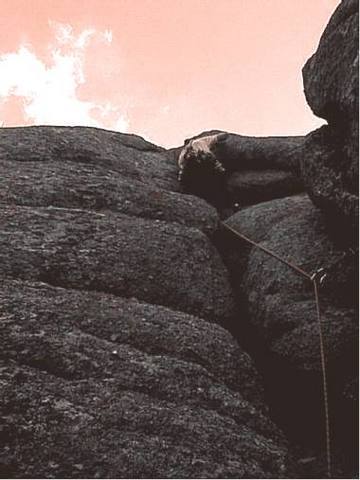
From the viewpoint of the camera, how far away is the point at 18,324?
7.96 meters

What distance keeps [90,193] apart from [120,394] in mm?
6719

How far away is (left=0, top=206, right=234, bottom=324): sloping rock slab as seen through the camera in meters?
9.88

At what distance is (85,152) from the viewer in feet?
49.9

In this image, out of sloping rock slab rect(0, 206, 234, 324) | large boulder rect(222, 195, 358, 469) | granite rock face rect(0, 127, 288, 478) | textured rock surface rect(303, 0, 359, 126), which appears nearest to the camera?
granite rock face rect(0, 127, 288, 478)

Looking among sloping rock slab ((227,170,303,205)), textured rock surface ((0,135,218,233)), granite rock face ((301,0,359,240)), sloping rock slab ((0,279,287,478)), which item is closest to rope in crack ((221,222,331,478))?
sloping rock slab ((0,279,287,478))

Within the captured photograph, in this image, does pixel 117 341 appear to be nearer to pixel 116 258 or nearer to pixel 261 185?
pixel 116 258

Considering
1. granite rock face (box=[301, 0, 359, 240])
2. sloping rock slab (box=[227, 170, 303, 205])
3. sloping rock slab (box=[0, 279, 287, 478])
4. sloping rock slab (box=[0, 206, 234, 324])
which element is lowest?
sloping rock slab (box=[0, 279, 287, 478])

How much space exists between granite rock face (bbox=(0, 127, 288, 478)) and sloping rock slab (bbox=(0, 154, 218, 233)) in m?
0.05

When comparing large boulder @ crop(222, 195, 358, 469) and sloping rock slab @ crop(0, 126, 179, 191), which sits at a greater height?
sloping rock slab @ crop(0, 126, 179, 191)

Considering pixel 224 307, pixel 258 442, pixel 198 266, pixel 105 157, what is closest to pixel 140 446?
pixel 258 442

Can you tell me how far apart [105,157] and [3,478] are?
1094 centimetres

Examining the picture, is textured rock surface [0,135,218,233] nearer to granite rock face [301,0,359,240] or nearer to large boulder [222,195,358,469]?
large boulder [222,195,358,469]

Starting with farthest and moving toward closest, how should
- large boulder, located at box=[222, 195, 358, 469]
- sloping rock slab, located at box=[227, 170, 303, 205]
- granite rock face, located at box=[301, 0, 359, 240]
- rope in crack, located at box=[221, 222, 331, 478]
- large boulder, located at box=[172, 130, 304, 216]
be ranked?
large boulder, located at box=[172, 130, 304, 216]
sloping rock slab, located at box=[227, 170, 303, 205]
large boulder, located at box=[222, 195, 358, 469]
granite rock face, located at box=[301, 0, 359, 240]
rope in crack, located at box=[221, 222, 331, 478]

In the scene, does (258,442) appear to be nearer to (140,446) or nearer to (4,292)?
(140,446)
